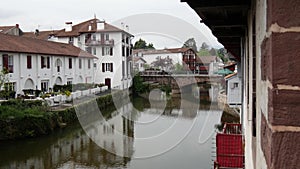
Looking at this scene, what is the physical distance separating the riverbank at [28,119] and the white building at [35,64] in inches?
145

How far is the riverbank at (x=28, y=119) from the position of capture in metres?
14.7

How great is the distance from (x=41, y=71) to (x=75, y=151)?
12.1m

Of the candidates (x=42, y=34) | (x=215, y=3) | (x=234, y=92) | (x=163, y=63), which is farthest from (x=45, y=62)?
(x=163, y=63)

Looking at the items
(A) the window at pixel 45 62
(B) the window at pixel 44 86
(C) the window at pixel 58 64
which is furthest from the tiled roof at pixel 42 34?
(B) the window at pixel 44 86

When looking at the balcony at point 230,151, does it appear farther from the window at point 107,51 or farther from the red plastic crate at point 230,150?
the window at point 107,51

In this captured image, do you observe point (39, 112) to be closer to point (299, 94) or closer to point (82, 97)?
point (82, 97)

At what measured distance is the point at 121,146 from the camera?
13.9 m

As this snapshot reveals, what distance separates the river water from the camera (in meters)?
11.5

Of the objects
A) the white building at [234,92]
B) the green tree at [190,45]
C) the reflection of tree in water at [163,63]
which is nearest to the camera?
the white building at [234,92]

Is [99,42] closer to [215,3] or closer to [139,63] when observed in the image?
[139,63]

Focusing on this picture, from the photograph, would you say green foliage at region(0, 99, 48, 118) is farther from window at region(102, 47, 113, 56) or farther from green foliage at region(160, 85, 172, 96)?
green foliage at region(160, 85, 172, 96)

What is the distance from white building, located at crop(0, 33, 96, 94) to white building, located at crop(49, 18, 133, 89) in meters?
5.46

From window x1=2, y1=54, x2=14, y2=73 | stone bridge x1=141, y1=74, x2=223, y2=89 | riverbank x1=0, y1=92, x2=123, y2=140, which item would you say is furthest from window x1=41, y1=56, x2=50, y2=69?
stone bridge x1=141, y1=74, x2=223, y2=89

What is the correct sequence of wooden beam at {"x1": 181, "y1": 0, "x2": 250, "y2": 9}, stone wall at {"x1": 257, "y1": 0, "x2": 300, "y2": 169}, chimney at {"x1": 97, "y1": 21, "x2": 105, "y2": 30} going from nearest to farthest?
1. stone wall at {"x1": 257, "y1": 0, "x2": 300, "y2": 169}
2. wooden beam at {"x1": 181, "y1": 0, "x2": 250, "y2": 9}
3. chimney at {"x1": 97, "y1": 21, "x2": 105, "y2": 30}
